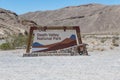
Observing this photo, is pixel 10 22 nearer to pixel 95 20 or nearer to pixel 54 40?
pixel 54 40

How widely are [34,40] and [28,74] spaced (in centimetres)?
1097

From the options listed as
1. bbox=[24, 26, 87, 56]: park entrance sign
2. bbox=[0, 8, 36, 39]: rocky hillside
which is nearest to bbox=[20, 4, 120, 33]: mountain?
bbox=[0, 8, 36, 39]: rocky hillside

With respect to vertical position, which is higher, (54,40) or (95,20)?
(95,20)

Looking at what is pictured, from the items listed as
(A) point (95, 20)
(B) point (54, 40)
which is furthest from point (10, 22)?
(A) point (95, 20)

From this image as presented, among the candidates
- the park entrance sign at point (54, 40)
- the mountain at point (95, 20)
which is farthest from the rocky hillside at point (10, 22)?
the mountain at point (95, 20)

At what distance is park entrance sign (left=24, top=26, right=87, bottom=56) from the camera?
78.1ft

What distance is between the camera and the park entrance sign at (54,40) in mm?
23797

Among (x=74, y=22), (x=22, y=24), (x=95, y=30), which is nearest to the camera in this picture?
(x=22, y=24)

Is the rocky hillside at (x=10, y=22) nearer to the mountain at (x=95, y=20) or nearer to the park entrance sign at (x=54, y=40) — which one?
the park entrance sign at (x=54, y=40)

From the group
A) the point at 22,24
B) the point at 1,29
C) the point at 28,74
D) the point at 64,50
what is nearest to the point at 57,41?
A: the point at 64,50

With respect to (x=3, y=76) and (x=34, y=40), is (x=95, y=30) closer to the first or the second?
(x=34, y=40)

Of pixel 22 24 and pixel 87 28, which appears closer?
pixel 22 24

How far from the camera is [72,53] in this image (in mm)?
23812

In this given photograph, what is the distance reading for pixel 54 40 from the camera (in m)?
24.0
